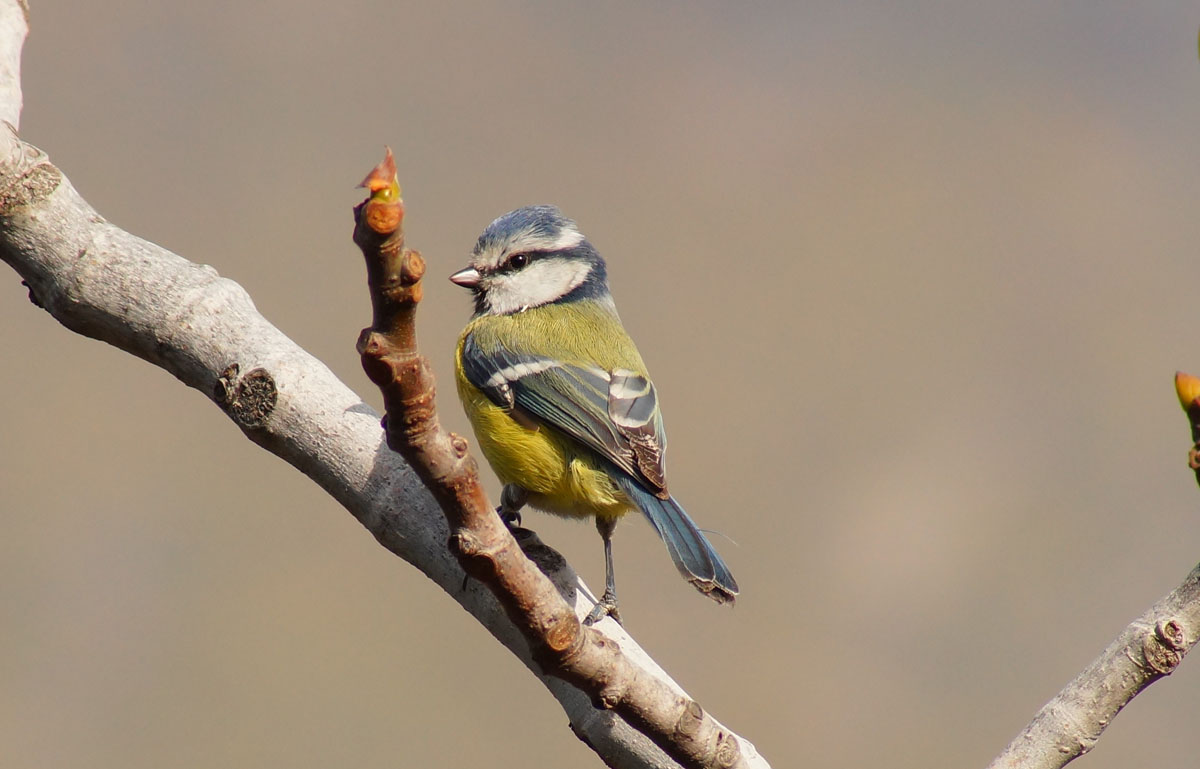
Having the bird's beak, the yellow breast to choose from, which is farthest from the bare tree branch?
the bird's beak

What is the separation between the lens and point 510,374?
2.04 metres

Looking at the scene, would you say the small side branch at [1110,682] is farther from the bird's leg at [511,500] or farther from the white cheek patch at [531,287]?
the white cheek patch at [531,287]

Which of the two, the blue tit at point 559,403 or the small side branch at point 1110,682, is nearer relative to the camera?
the small side branch at point 1110,682

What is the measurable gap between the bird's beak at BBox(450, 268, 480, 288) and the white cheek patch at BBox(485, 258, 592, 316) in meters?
0.04

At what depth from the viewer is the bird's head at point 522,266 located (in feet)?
7.87

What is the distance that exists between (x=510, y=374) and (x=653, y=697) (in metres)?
1.07

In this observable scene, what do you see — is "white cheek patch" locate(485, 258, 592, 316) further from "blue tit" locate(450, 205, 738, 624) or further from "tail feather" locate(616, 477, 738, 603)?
"tail feather" locate(616, 477, 738, 603)

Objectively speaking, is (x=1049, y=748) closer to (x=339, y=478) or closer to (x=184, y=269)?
(x=339, y=478)

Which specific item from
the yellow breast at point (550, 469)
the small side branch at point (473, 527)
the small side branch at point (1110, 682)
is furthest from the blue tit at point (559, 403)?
the small side branch at point (1110, 682)

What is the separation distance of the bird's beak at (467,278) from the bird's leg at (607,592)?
0.68 meters

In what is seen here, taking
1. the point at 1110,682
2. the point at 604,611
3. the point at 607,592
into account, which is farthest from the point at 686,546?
the point at 1110,682

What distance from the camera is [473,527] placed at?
3.11 ft

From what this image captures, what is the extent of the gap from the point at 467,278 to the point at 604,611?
1149 millimetres

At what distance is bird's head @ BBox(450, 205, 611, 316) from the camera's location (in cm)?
240
